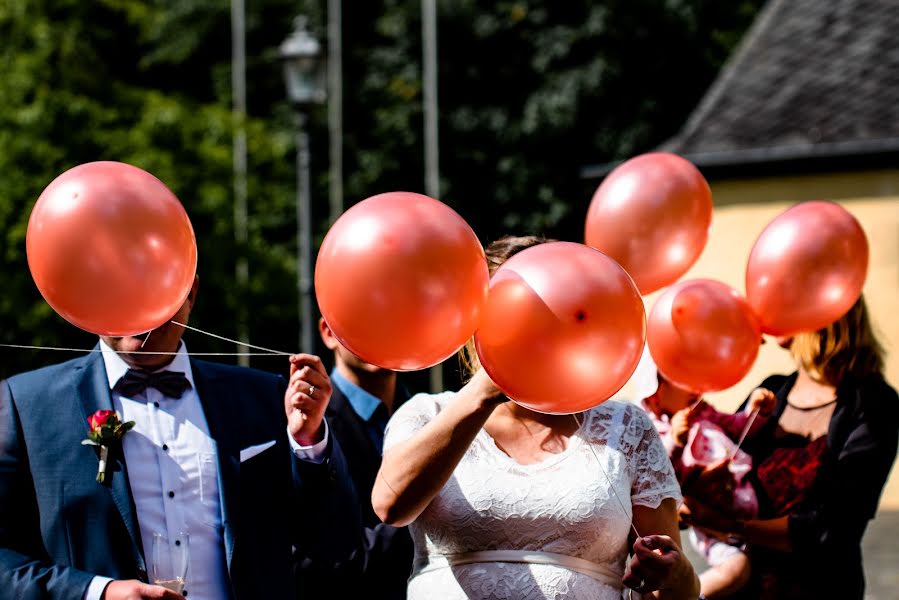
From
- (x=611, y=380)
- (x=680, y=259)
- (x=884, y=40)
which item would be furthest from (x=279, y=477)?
(x=884, y=40)

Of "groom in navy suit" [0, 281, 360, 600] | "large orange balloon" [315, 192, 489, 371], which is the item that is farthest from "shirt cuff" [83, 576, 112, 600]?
"large orange balloon" [315, 192, 489, 371]

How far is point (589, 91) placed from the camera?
21141 millimetres

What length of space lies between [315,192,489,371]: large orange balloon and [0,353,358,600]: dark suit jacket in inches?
32.6

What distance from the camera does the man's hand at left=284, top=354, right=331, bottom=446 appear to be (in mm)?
2982

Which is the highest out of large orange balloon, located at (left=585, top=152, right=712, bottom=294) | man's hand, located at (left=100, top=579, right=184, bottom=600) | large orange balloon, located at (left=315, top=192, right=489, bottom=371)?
large orange balloon, located at (left=315, top=192, right=489, bottom=371)

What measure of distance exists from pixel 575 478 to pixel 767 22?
13.9m

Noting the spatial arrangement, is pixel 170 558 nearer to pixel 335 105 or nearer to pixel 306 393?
pixel 306 393

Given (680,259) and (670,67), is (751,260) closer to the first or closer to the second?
(680,259)

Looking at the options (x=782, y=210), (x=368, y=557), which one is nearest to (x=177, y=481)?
(x=368, y=557)

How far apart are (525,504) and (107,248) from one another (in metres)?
1.20

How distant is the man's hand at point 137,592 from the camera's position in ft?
9.46

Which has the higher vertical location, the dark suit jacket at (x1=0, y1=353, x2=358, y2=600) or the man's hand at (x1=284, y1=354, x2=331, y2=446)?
the man's hand at (x1=284, y1=354, x2=331, y2=446)

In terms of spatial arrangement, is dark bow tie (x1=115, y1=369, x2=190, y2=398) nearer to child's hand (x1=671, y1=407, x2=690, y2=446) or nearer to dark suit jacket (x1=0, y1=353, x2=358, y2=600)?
dark suit jacket (x1=0, y1=353, x2=358, y2=600)

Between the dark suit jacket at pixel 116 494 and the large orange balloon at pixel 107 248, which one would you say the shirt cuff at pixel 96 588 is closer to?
the dark suit jacket at pixel 116 494
